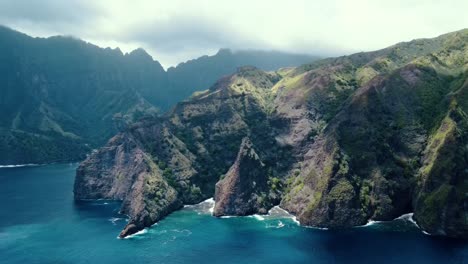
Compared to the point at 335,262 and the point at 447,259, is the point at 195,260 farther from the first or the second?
the point at 447,259

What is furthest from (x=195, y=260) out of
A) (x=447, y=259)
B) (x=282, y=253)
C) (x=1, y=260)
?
(x=447, y=259)

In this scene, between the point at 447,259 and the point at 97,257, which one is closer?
the point at 447,259

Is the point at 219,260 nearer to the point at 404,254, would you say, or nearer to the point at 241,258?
the point at 241,258

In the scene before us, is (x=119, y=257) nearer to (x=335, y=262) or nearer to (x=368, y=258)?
(x=335, y=262)

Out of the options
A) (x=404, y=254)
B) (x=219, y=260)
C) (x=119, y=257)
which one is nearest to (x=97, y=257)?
(x=119, y=257)

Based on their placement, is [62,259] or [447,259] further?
[62,259]

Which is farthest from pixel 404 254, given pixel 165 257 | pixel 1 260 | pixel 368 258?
pixel 1 260
